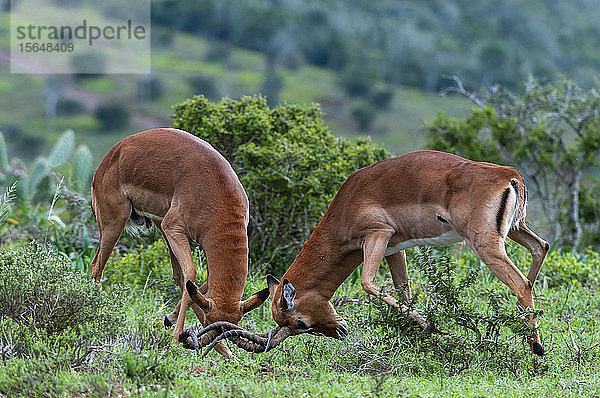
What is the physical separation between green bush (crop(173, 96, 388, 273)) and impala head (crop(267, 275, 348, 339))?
2851mm

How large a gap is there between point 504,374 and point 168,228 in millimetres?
2758

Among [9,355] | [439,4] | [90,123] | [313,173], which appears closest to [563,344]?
[313,173]

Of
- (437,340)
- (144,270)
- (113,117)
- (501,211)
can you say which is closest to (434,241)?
(501,211)

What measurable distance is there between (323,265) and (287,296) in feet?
1.43

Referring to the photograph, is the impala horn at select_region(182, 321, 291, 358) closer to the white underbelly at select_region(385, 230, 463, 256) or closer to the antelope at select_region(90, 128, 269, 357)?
the antelope at select_region(90, 128, 269, 357)

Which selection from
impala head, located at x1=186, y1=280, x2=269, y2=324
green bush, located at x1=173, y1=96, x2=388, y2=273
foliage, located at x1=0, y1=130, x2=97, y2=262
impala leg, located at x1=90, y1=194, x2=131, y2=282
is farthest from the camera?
foliage, located at x1=0, y1=130, x2=97, y2=262

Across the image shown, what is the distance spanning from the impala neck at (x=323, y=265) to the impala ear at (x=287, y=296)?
0.60 ft

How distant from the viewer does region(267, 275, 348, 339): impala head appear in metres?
5.71

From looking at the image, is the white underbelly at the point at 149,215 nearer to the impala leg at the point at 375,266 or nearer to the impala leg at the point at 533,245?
the impala leg at the point at 375,266

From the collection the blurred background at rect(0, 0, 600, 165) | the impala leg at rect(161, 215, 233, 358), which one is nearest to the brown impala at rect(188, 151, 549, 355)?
the impala leg at rect(161, 215, 233, 358)

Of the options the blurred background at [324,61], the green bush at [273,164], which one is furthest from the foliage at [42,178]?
the blurred background at [324,61]

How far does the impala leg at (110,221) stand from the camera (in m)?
6.24

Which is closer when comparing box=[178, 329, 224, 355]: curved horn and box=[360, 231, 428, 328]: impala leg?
box=[178, 329, 224, 355]: curved horn

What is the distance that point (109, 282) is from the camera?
840 cm
